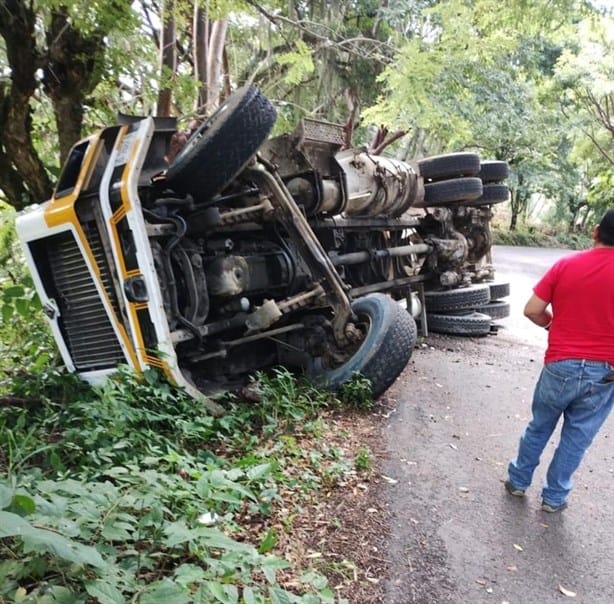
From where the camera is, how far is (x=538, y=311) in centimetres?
278

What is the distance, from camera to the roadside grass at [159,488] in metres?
1.50

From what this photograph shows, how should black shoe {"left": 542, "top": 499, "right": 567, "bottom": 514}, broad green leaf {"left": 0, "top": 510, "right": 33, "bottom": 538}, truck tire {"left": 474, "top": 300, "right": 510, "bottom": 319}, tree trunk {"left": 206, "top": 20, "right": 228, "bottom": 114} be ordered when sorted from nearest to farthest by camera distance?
broad green leaf {"left": 0, "top": 510, "right": 33, "bottom": 538} < black shoe {"left": 542, "top": 499, "right": 567, "bottom": 514} < truck tire {"left": 474, "top": 300, "right": 510, "bottom": 319} < tree trunk {"left": 206, "top": 20, "right": 228, "bottom": 114}

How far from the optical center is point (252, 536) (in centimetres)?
229

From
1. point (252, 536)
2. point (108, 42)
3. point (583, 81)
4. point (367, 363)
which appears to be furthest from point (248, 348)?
point (583, 81)

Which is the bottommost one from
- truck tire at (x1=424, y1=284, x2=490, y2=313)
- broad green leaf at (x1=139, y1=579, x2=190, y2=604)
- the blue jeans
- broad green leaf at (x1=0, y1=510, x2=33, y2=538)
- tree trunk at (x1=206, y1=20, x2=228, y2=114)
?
truck tire at (x1=424, y1=284, x2=490, y2=313)

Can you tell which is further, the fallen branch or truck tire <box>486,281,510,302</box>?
truck tire <box>486,281,510,302</box>

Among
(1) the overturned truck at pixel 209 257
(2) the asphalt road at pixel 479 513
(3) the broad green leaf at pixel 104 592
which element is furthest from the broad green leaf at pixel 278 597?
(1) the overturned truck at pixel 209 257

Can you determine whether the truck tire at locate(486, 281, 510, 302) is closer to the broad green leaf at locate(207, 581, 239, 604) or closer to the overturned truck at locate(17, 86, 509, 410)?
the overturned truck at locate(17, 86, 509, 410)

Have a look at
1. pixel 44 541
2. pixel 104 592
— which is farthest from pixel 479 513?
pixel 44 541

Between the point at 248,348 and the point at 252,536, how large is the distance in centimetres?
228

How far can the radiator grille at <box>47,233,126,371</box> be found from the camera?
3560mm

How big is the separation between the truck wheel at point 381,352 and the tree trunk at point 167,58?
3755mm

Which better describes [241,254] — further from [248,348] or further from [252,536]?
[252,536]

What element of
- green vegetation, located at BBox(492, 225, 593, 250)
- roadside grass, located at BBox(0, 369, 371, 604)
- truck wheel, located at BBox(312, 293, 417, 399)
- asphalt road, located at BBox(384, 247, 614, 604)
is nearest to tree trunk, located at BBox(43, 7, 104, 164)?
roadside grass, located at BBox(0, 369, 371, 604)
